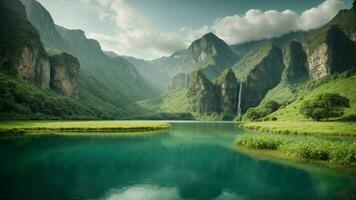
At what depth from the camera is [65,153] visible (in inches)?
1906

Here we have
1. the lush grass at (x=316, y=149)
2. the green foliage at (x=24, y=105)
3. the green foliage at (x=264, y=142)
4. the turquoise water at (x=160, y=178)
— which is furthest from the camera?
the green foliage at (x=24, y=105)

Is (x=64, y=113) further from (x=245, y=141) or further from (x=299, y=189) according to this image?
(x=299, y=189)

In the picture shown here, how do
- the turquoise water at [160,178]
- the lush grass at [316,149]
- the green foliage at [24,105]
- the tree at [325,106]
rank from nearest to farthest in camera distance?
the turquoise water at [160,178] < the lush grass at [316,149] < the tree at [325,106] < the green foliage at [24,105]

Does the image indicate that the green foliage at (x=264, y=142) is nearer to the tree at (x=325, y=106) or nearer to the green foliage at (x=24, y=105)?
the tree at (x=325, y=106)

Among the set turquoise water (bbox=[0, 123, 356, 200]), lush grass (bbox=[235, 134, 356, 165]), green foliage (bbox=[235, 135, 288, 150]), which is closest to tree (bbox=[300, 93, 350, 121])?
green foliage (bbox=[235, 135, 288, 150])

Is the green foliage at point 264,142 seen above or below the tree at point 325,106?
below

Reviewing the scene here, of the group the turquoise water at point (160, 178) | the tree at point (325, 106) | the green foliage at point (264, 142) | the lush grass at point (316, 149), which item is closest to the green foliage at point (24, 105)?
the turquoise water at point (160, 178)

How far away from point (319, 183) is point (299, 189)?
3.65 meters

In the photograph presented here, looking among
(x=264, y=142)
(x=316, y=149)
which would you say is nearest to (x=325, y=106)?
(x=264, y=142)

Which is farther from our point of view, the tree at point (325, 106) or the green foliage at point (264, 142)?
the tree at point (325, 106)

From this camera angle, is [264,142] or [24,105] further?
[24,105]

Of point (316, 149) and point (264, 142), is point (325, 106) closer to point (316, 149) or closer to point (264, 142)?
point (264, 142)

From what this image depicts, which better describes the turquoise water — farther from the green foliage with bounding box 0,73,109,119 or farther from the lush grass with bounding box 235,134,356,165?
the green foliage with bounding box 0,73,109,119

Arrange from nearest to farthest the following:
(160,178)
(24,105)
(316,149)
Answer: (160,178), (316,149), (24,105)
